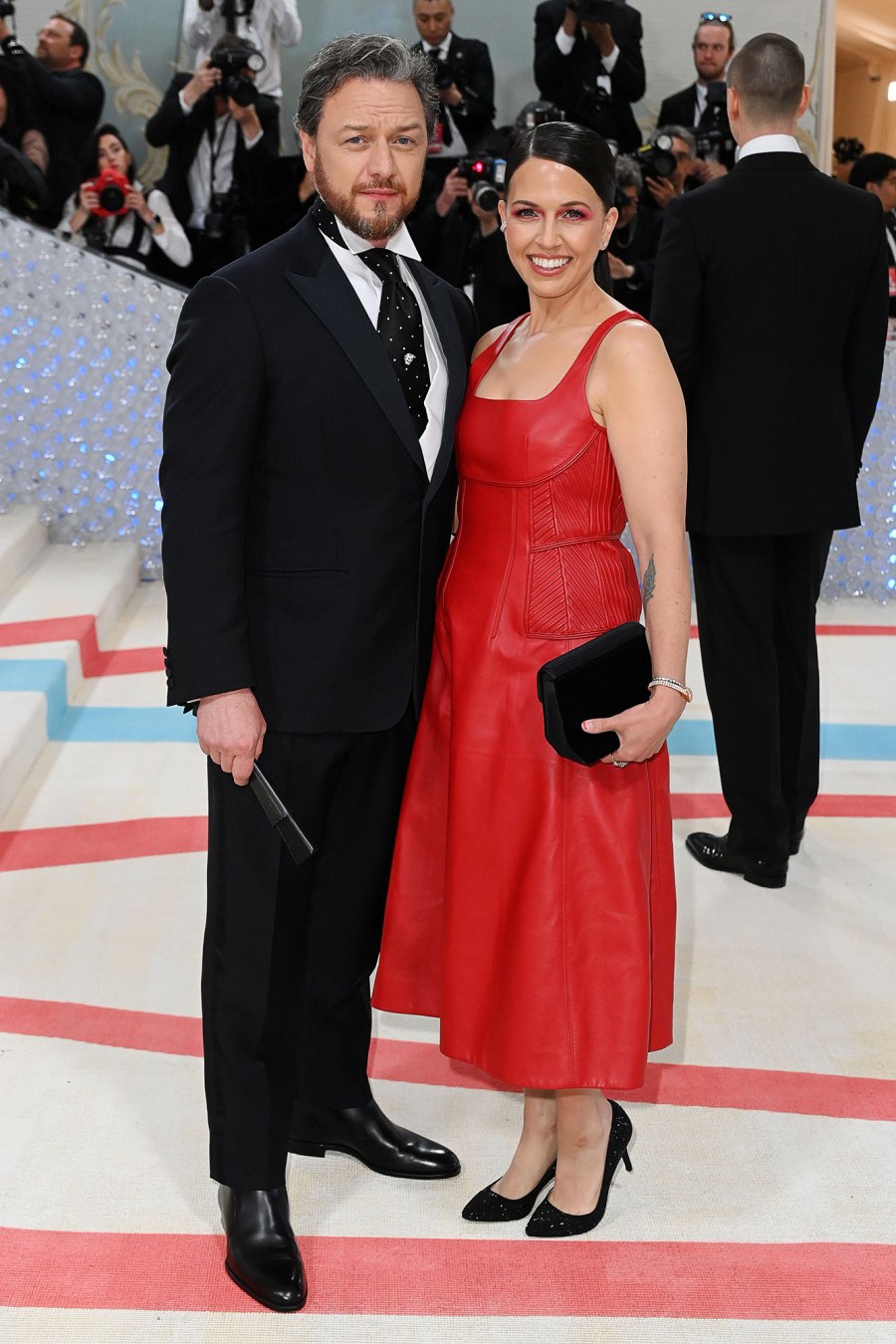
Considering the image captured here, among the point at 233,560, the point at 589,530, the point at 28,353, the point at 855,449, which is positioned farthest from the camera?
the point at 28,353

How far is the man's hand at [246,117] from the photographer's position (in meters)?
6.47

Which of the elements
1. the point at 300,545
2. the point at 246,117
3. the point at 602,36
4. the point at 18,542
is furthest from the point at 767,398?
the point at 602,36

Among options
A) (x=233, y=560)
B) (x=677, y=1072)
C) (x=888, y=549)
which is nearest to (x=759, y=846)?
(x=677, y=1072)

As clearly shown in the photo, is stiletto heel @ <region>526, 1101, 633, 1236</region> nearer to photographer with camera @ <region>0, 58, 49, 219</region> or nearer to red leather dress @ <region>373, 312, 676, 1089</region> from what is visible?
red leather dress @ <region>373, 312, 676, 1089</region>

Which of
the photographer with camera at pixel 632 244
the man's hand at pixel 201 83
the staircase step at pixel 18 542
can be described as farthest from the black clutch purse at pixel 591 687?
the man's hand at pixel 201 83

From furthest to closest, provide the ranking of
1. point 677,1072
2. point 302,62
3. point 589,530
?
point 302,62 < point 677,1072 < point 589,530

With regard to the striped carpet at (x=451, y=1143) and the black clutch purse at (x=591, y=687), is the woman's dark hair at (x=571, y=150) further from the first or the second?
the striped carpet at (x=451, y=1143)

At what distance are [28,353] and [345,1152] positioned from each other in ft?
14.0

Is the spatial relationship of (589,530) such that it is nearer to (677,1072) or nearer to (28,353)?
(677,1072)

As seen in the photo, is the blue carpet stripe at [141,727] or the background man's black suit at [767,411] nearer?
the background man's black suit at [767,411]

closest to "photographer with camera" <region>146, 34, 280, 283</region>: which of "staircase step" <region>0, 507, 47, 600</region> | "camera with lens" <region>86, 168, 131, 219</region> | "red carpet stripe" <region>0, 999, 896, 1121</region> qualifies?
"camera with lens" <region>86, 168, 131, 219</region>

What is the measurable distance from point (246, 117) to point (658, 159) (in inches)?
72.8

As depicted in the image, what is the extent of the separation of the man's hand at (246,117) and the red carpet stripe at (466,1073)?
15.9 feet

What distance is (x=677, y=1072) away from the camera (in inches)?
101
